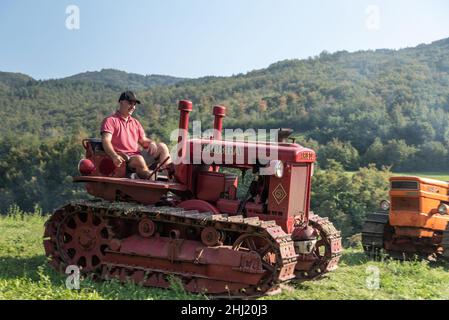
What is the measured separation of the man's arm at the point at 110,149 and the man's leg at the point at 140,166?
0.54 ft

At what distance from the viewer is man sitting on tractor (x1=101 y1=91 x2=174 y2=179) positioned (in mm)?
8070

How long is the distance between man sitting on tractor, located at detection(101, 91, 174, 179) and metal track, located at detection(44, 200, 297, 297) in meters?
0.65

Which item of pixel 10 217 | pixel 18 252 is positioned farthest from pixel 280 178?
pixel 10 217

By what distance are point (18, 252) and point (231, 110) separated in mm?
76641

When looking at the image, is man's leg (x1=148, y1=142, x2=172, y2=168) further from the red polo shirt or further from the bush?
the bush

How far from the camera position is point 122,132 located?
8344 millimetres

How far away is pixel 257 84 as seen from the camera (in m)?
111

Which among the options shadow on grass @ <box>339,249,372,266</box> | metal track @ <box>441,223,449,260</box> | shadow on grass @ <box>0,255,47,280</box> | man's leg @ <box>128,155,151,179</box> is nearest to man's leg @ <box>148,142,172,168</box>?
man's leg @ <box>128,155,151,179</box>

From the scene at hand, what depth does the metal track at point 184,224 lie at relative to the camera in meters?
6.78

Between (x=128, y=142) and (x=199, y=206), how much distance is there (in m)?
1.60

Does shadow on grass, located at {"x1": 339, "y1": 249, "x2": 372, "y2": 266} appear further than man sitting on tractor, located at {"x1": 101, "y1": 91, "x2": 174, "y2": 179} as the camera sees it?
Yes

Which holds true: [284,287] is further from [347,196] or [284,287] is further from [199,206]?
[347,196]

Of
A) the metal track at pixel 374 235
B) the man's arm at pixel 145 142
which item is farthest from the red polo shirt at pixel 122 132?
the metal track at pixel 374 235
